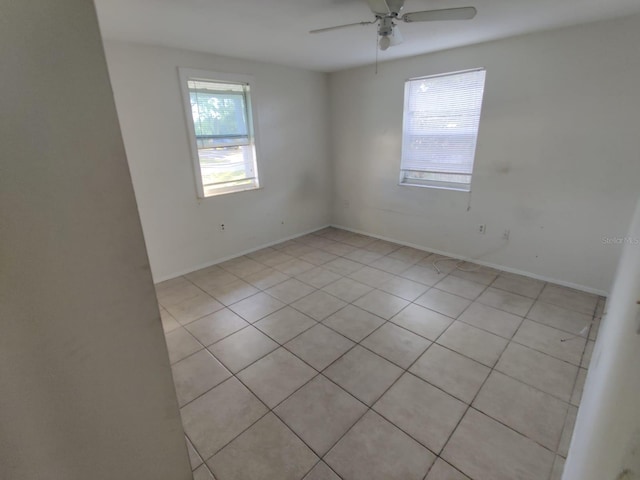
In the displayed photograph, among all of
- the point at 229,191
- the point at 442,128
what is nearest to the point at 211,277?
the point at 229,191

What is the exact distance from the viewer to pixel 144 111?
2.94 metres

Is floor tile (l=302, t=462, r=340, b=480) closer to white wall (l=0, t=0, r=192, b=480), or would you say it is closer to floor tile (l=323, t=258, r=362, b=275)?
white wall (l=0, t=0, r=192, b=480)

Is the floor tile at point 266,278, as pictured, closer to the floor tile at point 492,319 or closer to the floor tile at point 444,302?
the floor tile at point 444,302

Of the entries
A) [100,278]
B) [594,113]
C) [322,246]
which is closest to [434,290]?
[322,246]

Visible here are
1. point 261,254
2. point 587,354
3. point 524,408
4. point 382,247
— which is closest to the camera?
point 524,408

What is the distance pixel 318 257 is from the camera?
13.0ft

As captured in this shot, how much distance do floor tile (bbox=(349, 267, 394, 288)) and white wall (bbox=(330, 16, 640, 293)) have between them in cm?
98

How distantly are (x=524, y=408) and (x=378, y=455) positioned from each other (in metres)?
0.92

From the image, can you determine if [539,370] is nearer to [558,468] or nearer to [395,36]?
[558,468]

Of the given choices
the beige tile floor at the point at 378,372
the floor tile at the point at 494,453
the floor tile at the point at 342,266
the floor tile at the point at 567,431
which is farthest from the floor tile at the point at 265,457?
the floor tile at the point at 342,266

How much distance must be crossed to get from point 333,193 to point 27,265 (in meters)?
4.54

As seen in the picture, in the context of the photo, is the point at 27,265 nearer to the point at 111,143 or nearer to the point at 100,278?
the point at 100,278

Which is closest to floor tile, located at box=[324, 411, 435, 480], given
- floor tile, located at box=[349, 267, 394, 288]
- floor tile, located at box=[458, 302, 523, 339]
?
floor tile, located at box=[458, 302, 523, 339]

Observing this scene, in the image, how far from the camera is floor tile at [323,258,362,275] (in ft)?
11.6
